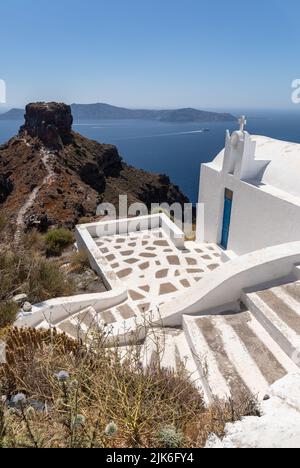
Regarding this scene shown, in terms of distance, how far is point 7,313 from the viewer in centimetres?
459

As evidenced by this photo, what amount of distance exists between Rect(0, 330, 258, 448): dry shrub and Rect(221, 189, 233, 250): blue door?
21.6ft

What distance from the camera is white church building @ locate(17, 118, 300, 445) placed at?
11.5ft

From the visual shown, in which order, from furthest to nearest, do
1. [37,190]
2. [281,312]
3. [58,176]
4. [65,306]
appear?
[58,176]
[37,190]
[65,306]
[281,312]

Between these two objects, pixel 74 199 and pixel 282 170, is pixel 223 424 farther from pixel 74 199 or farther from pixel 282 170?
pixel 74 199

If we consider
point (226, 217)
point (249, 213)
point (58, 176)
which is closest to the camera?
point (249, 213)

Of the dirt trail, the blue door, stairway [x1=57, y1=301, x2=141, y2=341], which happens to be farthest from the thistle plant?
the dirt trail

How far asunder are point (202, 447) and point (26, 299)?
160 inches

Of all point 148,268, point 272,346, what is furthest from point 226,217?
point 272,346

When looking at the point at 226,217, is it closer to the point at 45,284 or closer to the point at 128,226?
the point at 128,226

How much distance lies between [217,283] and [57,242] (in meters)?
8.28

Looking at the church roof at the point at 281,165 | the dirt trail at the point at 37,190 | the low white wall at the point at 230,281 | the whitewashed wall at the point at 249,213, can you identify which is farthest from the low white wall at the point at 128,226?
the dirt trail at the point at 37,190

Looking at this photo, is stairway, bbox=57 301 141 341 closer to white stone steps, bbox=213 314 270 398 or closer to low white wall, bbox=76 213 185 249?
white stone steps, bbox=213 314 270 398

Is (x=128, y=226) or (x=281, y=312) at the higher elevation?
(x=281, y=312)
